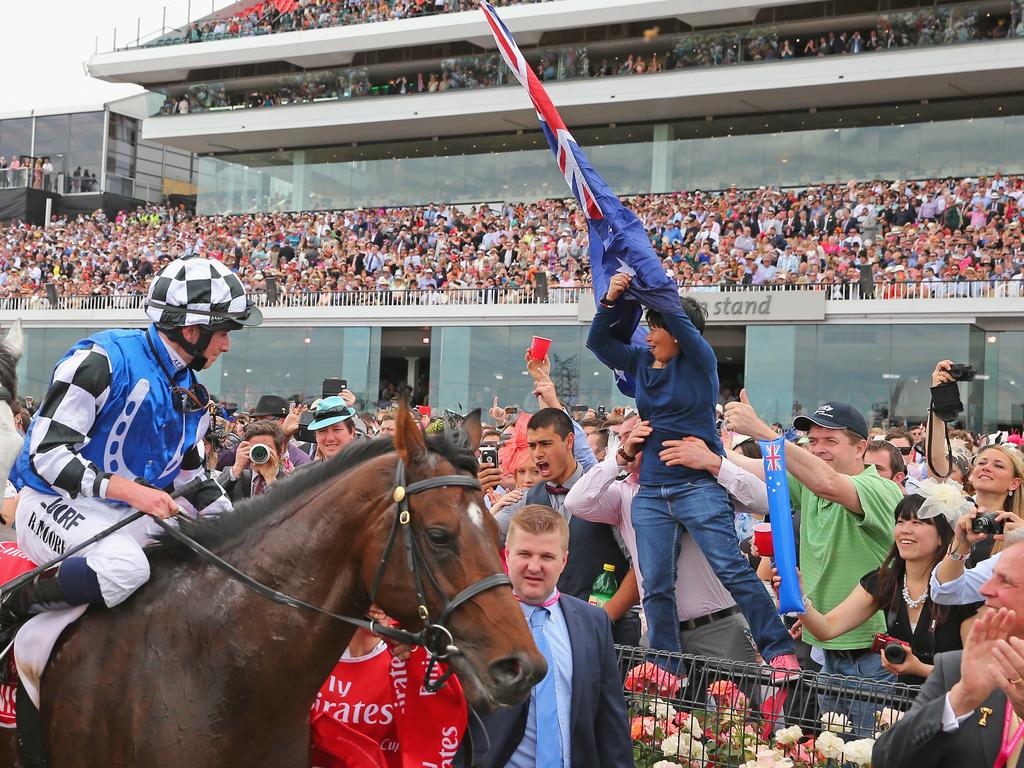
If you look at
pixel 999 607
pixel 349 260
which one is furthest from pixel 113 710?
pixel 349 260

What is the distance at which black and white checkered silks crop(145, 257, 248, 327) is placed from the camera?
137 inches

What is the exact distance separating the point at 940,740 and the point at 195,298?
8.13 feet

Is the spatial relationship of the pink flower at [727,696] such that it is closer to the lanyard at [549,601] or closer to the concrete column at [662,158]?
the lanyard at [549,601]

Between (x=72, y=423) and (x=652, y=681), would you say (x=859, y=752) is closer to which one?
(x=652, y=681)

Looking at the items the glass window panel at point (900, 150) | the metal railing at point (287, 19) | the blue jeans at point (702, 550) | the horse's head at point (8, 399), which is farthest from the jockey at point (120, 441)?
the metal railing at point (287, 19)

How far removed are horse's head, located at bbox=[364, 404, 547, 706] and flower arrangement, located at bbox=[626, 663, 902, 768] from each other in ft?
3.71

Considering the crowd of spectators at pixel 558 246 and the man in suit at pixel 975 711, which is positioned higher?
the crowd of spectators at pixel 558 246

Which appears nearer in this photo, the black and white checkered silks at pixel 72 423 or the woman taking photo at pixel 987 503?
the black and white checkered silks at pixel 72 423

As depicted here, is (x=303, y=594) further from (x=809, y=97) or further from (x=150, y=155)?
(x=150, y=155)

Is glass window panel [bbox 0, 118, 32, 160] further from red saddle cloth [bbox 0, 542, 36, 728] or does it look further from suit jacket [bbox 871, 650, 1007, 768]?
suit jacket [bbox 871, 650, 1007, 768]

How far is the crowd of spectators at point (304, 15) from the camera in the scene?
3306 cm

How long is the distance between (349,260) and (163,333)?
2523 centimetres

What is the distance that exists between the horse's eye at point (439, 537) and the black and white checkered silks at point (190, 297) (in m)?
1.22

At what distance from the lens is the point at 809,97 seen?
A: 28.2 m
